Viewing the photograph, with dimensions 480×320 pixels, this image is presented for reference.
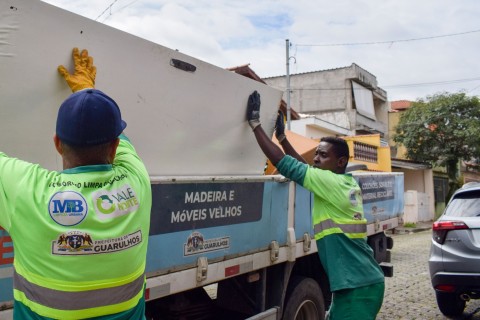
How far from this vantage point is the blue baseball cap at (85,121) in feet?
4.95

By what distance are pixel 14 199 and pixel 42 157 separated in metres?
1.02

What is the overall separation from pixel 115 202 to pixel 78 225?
14 cm

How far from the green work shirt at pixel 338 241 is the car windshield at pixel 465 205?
2810 millimetres

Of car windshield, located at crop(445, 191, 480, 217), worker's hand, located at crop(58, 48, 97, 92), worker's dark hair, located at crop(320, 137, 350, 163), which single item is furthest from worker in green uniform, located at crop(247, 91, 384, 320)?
car windshield, located at crop(445, 191, 480, 217)

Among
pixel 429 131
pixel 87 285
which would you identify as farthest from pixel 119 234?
pixel 429 131

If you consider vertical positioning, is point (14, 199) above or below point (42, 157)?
below

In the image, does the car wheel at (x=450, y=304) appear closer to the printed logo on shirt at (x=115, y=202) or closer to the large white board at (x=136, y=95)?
the large white board at (x=136, y=95)

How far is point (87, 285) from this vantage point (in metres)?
1.46

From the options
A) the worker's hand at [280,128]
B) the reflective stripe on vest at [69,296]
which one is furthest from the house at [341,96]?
the reflective stripe on vest at [69,296]

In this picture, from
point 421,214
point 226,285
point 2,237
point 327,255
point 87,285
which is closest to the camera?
point 87,285

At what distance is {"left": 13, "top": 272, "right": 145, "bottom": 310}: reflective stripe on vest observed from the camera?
1.44m

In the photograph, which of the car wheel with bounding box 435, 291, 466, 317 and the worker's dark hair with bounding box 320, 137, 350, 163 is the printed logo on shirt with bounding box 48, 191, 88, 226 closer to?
the worker's dark hair with bounding box 320, 137, 350, 163

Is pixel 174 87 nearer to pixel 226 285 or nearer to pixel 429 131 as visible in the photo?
pixel 226 285

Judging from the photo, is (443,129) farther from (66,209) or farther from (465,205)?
(66,209)
